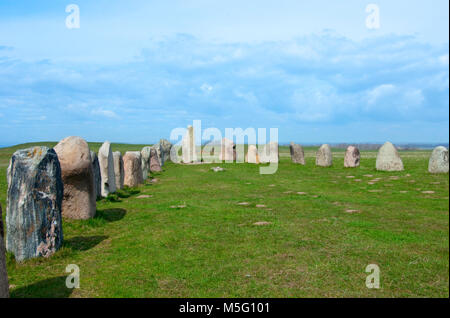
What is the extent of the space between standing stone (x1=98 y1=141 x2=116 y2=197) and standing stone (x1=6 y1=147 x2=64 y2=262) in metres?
6.44

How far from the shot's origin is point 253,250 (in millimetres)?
7043

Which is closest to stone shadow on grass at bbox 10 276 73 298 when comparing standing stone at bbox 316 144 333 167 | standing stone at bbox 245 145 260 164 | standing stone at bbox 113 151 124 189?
standing stone at bbox 113 151 124 189

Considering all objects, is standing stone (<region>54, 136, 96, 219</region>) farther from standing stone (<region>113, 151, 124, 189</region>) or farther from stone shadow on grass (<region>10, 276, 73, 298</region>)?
standing stone (<region>113, 151, 124, 189</region>)

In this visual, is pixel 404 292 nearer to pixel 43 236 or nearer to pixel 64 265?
pixel 64 265

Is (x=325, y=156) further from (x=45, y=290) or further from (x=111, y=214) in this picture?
(x=45, y=290)

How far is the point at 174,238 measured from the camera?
801 cm

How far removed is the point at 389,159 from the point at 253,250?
54.0 feet

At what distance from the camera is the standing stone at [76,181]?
9469 millimetres

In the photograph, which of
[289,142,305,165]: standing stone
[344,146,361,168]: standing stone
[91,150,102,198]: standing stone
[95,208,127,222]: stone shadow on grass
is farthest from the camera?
[289,142,305,165]: standing stone

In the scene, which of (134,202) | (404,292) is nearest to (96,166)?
(134,202)

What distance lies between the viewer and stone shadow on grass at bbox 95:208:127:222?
33.1ft

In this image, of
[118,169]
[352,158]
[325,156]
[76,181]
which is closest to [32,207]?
[76,181]

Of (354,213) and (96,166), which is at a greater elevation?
(96,166)
